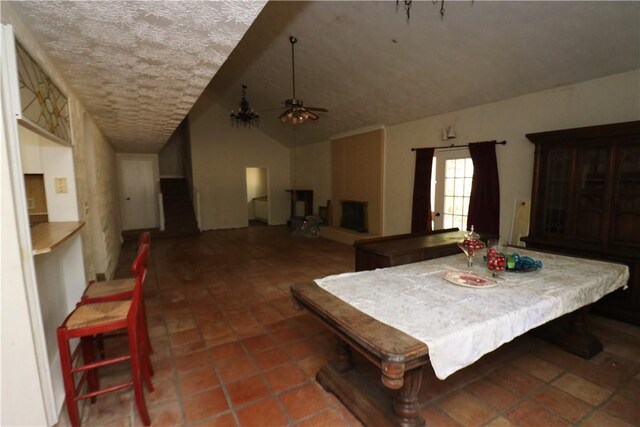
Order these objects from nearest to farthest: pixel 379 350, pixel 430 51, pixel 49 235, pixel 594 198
Answer: pixel 379 350 < pixel 49 235 < pixel 594 198 < pixel 430 51

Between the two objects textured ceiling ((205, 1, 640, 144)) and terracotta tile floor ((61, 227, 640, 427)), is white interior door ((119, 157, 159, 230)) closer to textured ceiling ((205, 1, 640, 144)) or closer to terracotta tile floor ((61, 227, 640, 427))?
textured ceiling ((205, 1, 640, 144))

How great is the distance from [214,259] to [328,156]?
4.02m

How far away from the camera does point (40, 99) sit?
1.85m

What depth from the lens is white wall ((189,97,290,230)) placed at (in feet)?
27.1

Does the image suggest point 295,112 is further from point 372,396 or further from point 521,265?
point 372,396

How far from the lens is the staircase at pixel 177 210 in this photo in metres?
7.64

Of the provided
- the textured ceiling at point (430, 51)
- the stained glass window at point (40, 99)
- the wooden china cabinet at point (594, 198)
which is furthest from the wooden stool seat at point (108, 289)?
the wooden china cabinet at point (594, 198)

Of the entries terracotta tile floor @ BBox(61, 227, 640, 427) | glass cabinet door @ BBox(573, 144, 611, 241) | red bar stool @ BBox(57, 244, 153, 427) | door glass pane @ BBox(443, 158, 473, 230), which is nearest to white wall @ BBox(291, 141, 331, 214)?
door glass pane @ BBox(443, 158, 473, 230)

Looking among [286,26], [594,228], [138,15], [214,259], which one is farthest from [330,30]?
[214,259]

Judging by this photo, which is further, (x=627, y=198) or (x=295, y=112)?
(x=295, y=112)

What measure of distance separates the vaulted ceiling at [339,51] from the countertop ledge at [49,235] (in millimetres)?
1165

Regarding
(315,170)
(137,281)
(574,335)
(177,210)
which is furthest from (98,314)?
(315,170)

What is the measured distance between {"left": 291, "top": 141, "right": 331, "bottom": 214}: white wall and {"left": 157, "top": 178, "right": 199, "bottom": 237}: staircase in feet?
10.7

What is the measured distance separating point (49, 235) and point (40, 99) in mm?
845
